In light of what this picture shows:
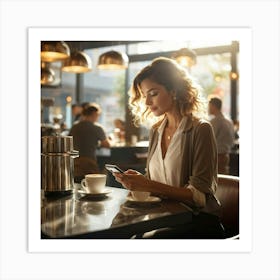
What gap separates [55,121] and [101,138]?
2.22 meters

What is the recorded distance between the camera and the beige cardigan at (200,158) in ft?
6.01

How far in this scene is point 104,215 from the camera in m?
1.51

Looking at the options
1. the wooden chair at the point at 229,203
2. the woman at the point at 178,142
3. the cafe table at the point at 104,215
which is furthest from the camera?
the wooden chair at the point at 229,203

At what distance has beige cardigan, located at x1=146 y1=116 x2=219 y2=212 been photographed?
6.01ft

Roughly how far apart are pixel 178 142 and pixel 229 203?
0.37 meters

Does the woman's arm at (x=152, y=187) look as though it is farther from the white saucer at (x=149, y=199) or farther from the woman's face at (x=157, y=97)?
the woman's face at (x=157, y=97)

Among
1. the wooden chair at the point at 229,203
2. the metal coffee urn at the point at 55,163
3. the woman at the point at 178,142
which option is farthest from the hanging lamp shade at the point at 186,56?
the metal coffee urn at the point at 55,163

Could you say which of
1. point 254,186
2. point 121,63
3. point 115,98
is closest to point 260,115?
point 254,186

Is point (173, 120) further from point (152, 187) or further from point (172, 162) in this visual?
point (152, 187)

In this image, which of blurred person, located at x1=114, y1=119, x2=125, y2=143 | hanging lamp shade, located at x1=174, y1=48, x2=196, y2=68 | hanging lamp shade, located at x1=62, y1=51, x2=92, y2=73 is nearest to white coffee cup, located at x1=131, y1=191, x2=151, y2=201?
hanging lamp shade, located at x1=62, y1=51, x2=92, y2=73

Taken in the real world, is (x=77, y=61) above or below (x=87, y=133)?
above

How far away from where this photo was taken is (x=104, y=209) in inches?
63.0

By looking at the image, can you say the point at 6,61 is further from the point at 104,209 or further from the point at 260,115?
the point at 260,115

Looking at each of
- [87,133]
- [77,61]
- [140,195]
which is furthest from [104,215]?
[87,133]
